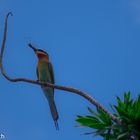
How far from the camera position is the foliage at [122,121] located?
251 inches

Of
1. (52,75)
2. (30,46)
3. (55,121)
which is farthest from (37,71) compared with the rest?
(55,121)

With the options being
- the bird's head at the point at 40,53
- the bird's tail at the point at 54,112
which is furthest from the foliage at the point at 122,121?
the bird's head at the point at 40,53

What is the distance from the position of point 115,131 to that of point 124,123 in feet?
0.43

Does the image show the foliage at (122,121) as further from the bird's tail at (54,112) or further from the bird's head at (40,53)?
the bird's head at (40,53)

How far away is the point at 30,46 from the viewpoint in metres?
8.76

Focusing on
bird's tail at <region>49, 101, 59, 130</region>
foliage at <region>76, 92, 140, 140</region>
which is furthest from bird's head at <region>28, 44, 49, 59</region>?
foliage at <region>76, 92, 140, 140</region>

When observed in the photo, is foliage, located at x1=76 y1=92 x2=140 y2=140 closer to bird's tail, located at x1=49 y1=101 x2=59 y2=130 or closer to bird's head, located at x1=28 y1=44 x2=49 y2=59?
bird's tail, located at x1=49 y1=101 x2=59 y2=130

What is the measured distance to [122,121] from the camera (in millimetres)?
6465

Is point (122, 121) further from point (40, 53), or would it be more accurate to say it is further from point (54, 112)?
point (40, 53)

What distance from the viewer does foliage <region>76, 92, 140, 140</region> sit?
638 centimetres

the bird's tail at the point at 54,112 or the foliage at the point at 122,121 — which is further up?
the bird's tail at the point at 54,112

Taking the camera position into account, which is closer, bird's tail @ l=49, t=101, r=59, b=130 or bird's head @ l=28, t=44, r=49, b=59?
bird's tail @ l=49, t=101, r=59, b=130

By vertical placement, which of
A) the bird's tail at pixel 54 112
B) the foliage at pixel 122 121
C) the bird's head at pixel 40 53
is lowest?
the foliage at pixel 122 121

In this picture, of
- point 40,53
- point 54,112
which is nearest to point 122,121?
point 54,112
